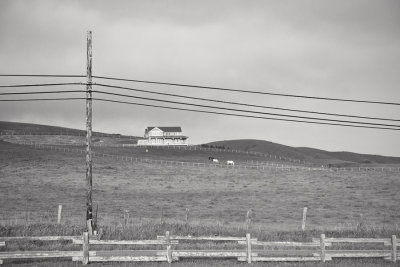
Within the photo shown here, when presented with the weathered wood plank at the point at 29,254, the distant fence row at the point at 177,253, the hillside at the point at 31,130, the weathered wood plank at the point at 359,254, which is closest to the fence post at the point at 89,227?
the distant fence row at the point at 177,253

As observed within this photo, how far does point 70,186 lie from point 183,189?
13.6 metres

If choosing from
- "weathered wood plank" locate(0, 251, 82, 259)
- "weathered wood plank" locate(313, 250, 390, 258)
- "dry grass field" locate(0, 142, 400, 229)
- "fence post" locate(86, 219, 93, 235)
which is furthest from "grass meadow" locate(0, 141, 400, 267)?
"fence post" locate(86, 219, 93, 235)

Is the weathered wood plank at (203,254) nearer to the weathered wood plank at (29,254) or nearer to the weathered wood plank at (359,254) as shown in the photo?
the weathered wood plank at (359,254)

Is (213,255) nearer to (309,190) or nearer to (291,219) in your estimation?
(291,219)

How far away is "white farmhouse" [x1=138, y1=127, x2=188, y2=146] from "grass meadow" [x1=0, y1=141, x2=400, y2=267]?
72.1m

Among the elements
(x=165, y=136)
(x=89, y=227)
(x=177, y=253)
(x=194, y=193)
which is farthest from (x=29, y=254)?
(x=165, y=136)

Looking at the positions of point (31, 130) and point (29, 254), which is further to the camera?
point (31, 130)

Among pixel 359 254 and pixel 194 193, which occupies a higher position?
pixel 194 193

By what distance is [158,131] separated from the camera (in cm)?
16050

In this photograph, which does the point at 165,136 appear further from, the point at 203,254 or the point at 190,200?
the point at 203,254

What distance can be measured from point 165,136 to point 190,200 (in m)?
113

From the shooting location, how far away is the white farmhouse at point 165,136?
502 feet

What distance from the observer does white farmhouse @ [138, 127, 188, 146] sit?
152988 mm

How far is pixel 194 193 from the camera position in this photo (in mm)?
51875
